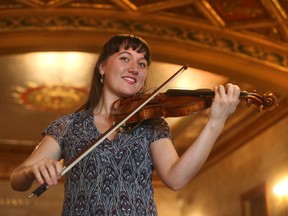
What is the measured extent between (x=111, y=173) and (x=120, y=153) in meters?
0.08

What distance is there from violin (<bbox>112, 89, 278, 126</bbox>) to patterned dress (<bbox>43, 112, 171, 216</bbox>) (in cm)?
5

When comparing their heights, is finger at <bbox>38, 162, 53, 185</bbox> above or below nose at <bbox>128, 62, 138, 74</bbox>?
below

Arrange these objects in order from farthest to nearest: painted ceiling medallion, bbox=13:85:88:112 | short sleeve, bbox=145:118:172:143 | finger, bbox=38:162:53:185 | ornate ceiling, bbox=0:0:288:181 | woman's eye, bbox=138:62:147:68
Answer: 1. painted ceiling medallion, bbox=13:85:88:112
2. ornate ceiling, bbox=0:0:288:181
3. woman's eye, bbox=138:62:147:68
4. short sleeve, bbox=145:118:172:143
5. finger, bbox=38:162:53:185

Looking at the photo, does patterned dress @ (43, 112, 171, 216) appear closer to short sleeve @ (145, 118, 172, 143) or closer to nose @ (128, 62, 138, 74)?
short sleeve @ (145, 118, 172, 143)

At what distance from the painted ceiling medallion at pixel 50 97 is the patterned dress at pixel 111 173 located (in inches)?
211

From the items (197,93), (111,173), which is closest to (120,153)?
(111,173)

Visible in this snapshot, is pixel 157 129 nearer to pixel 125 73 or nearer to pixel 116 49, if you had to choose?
A: pixel 125 73

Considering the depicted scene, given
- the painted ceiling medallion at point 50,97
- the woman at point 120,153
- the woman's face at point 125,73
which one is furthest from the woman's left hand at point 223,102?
the painted ceiling medallion at point 50,97

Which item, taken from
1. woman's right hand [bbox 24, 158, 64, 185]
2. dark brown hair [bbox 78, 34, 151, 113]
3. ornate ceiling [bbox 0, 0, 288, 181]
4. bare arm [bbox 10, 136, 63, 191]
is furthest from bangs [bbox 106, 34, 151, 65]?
ornate ceiling [bbox 0, 0, 288, 181]

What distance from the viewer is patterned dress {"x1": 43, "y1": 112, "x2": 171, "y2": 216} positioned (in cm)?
172

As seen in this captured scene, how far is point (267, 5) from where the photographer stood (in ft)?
17.7

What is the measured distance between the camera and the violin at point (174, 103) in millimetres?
1896

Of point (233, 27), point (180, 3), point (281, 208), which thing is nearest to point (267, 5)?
point (233, 27)

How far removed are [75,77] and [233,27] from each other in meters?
2.09
